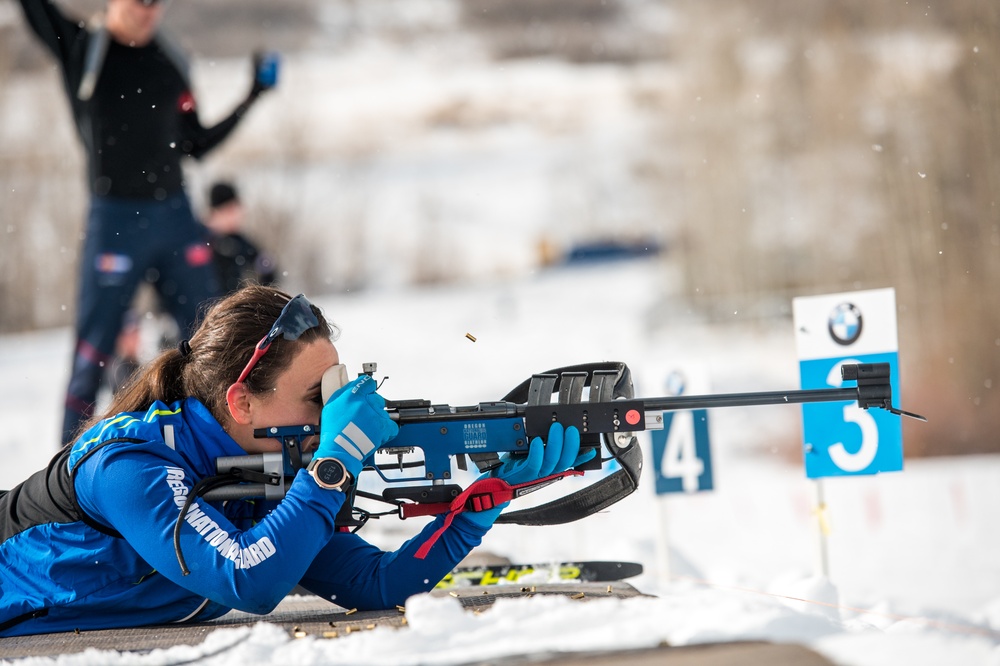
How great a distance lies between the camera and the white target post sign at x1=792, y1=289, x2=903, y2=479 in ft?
9.93

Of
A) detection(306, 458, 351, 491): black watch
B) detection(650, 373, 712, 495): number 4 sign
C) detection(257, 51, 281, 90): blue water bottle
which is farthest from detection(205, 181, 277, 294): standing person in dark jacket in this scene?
detection(306, 458, 351, 491): black watch

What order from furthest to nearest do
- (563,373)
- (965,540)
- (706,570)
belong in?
1. (965,540)
2. (706,570)
3. (563,373)

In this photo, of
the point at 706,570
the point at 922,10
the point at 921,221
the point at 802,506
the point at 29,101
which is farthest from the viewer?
the point at 29,101

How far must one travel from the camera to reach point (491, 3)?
14195 millimetres

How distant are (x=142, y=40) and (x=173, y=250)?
3.32 ft

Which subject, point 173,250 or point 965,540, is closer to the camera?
point 173,250

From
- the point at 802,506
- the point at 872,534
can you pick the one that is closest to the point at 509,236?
the point at 802,506

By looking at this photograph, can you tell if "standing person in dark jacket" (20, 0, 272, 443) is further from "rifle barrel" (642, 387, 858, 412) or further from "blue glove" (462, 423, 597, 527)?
"rifle barrel" (642, 387, 858, 412)

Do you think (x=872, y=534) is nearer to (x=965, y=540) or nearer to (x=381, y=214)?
(x=965, y=540)

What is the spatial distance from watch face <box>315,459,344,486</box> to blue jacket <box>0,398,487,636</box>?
0.03 m

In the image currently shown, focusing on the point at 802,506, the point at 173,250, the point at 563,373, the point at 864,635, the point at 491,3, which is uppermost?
the point at 491,3

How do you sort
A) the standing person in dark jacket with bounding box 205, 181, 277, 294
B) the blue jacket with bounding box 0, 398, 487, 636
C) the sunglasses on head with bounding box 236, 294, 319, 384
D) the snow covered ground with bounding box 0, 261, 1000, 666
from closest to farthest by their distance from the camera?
the snow covered ground with bounding box 0, 261, 1000, 666
the blue jacket with bounding box 0, 398, 487, 636
the sunglasses on head with bounding box 236, 294, 319, 384
the standing person in dark jacket with bounding box 205, 181, 277, 294

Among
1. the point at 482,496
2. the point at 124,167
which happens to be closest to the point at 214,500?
the point at 482,496

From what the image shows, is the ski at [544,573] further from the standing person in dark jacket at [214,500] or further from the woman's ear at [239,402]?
the woman's ear at [239,402]
